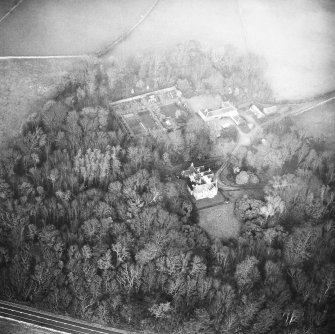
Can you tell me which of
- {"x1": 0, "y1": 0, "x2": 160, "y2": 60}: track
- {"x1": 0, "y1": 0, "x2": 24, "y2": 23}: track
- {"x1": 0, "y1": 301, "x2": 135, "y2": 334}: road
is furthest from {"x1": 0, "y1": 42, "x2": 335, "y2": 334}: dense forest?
{"x1": 0, "y1": 0, "x2": 24, "y2": 23}: track

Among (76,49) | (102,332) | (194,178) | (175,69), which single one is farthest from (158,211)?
(76,49)

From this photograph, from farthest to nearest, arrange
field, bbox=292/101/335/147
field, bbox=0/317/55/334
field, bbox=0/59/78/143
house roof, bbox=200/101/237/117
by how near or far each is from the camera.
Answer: house roof, bbox=200/101/237/117
field, bbox=292/101/335/147
field, bbox=0/59/78/143
field, bbox=0/317/55/334

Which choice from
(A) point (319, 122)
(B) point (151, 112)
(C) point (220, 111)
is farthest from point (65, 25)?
(A) point (319, 122)

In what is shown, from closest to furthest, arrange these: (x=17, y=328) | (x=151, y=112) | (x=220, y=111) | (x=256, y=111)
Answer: (x=17, y=328) < (x=220, y=111) < (x=151, y=112) < (x=256, y=111)

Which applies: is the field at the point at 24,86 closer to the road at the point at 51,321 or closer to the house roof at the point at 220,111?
the house roof at the point at 220,111

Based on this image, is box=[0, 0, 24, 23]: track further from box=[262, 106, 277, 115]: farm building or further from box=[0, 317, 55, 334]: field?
box=[0, 317, 55, 334]: field

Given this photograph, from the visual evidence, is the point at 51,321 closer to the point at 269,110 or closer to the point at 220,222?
the point at 220,222

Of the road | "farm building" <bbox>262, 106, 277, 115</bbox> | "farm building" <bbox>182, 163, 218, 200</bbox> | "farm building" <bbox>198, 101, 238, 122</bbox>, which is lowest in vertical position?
the road
